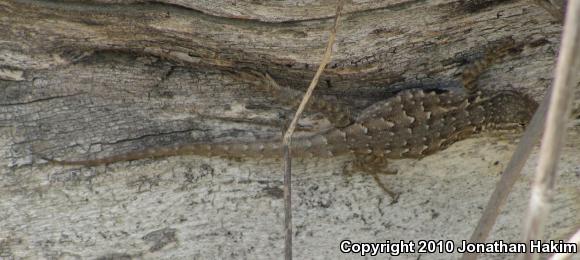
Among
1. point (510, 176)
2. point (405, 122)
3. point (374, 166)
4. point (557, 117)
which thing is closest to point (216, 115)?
point (374, 166)

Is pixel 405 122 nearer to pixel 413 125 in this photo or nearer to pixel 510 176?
pixel 413 125

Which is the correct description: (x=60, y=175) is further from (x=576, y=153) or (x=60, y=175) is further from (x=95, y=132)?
(x=576, y=153)

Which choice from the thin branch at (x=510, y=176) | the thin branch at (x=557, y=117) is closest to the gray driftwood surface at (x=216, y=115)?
the thin branch at (x=510, y=176)

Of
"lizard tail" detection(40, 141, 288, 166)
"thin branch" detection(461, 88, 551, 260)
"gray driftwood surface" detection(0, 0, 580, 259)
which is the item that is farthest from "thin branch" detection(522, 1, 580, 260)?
"lizard tail" detection(40, 141, 288, 166)

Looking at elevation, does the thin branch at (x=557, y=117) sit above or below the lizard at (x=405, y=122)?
below

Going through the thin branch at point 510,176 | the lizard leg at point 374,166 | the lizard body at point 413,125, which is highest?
the lizard body at point 413,125

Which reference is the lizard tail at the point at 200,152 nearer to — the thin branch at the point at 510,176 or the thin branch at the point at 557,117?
the thin branch at the point at 510,176
